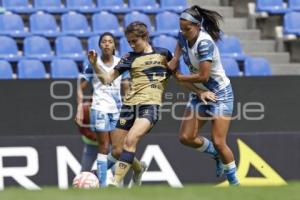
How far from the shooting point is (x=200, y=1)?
16.4m

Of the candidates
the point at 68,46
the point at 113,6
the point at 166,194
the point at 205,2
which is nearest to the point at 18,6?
the point at 68,46

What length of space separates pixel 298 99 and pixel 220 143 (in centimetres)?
340

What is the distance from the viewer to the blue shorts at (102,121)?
11031 mm

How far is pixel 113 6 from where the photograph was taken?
1551 centimetres

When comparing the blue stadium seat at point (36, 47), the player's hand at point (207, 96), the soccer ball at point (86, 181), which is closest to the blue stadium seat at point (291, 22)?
the blue stadium seat at point (36, 47)

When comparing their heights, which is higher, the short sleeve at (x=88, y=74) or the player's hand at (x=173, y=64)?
the player's hand at (x=173, y=64)

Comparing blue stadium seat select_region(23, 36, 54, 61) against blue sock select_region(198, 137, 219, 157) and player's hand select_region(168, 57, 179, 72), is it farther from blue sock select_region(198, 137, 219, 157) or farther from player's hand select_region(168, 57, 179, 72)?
blue sock select_region(198, 137, 219, 157)

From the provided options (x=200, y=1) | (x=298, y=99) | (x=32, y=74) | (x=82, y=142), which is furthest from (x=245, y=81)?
(x=200, y=1)

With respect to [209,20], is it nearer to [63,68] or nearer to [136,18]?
[63,68]

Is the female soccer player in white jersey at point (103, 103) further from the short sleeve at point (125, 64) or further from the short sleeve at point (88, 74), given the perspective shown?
the short sleeve at point (125, 64)

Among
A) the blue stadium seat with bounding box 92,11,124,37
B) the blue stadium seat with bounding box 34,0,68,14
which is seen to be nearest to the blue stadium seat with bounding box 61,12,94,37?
the blue stadium seat with bounding box 92,11,124,37

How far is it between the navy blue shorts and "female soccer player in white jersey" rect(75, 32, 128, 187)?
750 millimetres

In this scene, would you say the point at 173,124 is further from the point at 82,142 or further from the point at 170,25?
the point at 170,25

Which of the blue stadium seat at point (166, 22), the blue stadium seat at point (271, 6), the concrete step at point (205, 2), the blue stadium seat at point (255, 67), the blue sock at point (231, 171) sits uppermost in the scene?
the concrete step at point (205, 2)
